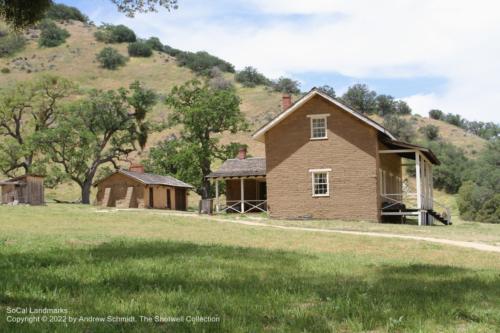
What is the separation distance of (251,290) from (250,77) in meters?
105

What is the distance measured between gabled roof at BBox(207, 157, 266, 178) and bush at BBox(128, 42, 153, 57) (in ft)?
288

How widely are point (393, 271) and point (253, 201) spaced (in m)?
32.1

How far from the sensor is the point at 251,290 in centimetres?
755

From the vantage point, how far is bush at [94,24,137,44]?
13071cm

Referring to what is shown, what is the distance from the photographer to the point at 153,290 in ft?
24.1

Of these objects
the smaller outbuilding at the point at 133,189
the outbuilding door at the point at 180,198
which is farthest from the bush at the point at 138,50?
the smaller outbuilding at the point at 133,189

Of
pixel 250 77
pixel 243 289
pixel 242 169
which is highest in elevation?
pixel 250 77

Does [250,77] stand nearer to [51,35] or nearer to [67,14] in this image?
[51,35]

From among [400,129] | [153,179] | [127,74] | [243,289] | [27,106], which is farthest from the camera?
[127,74]

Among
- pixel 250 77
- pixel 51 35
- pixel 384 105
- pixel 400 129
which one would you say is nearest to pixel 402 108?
pixel 384 105

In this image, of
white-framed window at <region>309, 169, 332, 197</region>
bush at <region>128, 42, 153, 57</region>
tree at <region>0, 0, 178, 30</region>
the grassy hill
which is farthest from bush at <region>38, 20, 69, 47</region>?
tree at <region>0, 0, 178, 30</region>

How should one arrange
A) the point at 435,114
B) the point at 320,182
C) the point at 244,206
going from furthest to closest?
the point at 435,114 → the point at 244,206 → the point at 320,182

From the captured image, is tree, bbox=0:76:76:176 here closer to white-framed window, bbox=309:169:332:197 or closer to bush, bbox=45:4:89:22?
white-framed window, bbox=309:169:332:197

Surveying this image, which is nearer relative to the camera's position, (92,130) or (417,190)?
(417,190)
